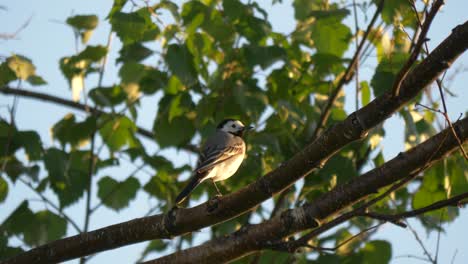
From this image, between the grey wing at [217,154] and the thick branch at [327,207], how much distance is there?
1606 millimetres

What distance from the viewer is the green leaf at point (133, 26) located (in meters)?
5.59

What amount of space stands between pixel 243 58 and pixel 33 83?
6.24ft

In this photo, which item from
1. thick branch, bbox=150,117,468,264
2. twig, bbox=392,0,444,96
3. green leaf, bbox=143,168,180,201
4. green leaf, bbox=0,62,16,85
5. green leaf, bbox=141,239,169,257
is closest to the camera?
twig, bbox=392,0,444,96

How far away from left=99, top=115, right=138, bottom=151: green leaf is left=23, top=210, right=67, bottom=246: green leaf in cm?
109

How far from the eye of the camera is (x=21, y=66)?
5.54 metres

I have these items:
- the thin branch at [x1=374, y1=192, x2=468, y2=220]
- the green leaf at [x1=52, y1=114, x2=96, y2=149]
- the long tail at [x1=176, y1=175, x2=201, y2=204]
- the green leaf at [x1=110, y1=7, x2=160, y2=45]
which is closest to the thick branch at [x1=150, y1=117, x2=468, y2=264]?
the thin branch at [x1=374, y1=192, x2=468, y2=220]

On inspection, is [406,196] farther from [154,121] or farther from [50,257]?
[50,257]

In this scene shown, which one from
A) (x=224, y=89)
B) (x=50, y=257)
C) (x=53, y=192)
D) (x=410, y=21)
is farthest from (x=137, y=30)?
(x=410, y=21)

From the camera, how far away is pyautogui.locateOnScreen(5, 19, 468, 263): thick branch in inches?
136

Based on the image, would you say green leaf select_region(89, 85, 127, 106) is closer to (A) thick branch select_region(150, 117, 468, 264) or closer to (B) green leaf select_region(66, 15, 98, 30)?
(B) green leaf select_region(66, 15, 98, 30)

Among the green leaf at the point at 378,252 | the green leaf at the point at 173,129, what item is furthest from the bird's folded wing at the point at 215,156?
the green leaf at the point at 378,252

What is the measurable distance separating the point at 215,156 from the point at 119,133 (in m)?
0.95

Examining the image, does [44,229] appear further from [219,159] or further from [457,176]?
[457,176]

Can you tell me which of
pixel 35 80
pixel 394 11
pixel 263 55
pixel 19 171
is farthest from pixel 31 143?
pixel 394 11
